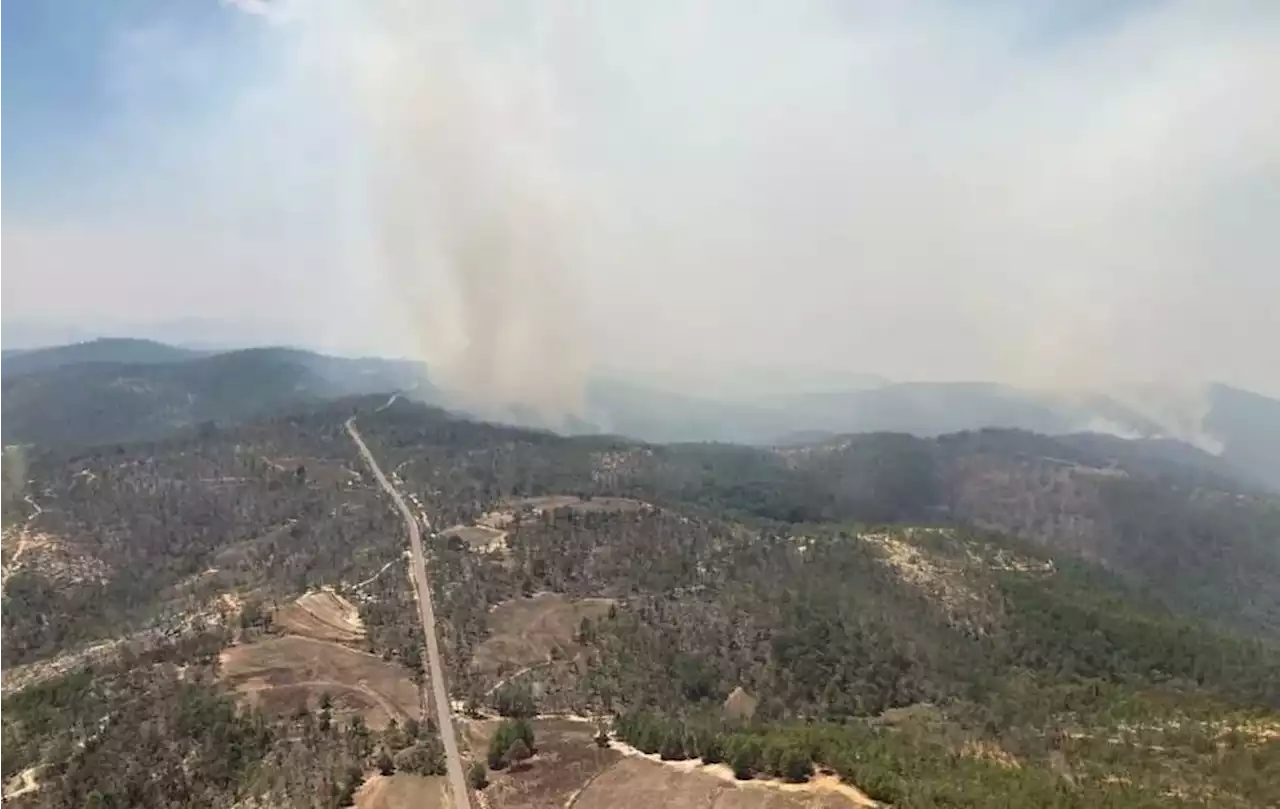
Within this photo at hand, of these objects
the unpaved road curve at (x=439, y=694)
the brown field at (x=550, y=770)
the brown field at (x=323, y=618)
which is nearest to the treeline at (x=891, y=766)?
the brown field at (x=550, y=770)

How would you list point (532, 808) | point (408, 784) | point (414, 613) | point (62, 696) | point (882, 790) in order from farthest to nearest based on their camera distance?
point (414, 613), point (62, 696), point (408, 784), point (532, 808), point (882, 790)

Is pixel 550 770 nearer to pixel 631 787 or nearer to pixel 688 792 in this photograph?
pixel 631 787

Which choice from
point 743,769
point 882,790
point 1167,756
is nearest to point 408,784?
point 743,769

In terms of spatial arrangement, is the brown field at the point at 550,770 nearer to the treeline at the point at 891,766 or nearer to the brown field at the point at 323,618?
the treeline at the point at 891,766

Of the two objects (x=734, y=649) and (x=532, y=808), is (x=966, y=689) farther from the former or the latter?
(x=532, y=808)

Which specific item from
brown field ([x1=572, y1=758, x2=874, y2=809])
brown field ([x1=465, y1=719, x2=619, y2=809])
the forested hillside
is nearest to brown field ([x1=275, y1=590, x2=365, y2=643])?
the forested hillside
